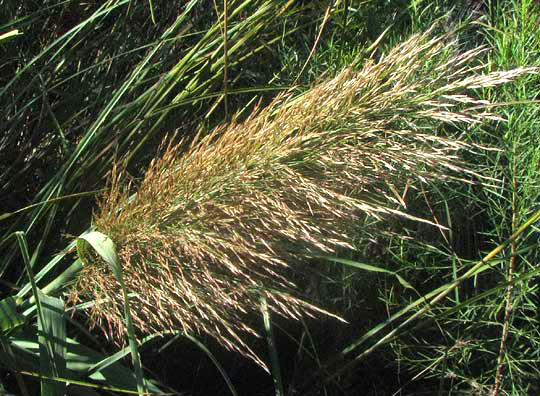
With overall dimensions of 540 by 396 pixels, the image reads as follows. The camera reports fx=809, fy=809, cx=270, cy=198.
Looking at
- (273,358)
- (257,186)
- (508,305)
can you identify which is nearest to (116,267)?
(257,186)

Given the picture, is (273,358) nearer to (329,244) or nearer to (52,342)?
(329,244)

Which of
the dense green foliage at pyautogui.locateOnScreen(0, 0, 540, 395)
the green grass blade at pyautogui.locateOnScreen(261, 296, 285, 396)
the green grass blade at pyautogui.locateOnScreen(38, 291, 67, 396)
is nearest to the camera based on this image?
the green grass blade at pyautogui.locateOnScreen(38, 291, 67, 396)

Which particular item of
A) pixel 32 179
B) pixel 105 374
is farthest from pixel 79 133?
pixel 105 374

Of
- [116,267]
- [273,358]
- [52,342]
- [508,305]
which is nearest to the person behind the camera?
[116,267]

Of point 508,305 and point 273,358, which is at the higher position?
point 273,358

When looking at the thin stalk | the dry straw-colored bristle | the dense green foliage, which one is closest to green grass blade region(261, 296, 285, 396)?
the dense green foliage

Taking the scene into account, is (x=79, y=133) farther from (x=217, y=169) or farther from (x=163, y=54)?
(x=217, y=169)

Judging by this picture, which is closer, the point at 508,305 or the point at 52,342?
the point at 52,342

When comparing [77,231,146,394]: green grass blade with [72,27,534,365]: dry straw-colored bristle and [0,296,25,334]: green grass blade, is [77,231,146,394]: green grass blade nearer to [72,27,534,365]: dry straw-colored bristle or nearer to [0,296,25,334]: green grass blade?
[72,27,534,365]: dry straw-colored bristle

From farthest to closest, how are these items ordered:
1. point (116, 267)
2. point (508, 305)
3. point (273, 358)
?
1. point (508, 305)
2. point (273, 358)
3. point (116, 267)
